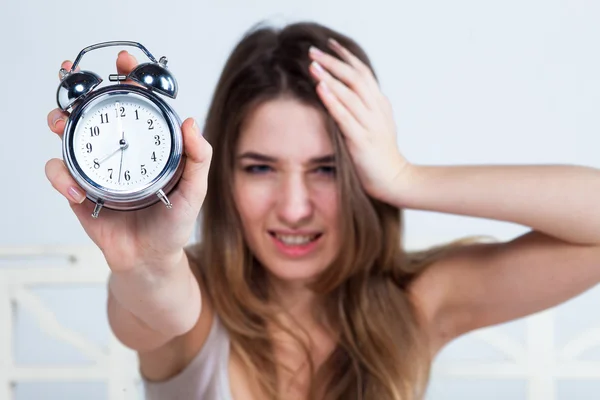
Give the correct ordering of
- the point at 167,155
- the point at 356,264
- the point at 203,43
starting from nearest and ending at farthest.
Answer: the point at 167,155 < the point at 356,264 < the point at 203,43

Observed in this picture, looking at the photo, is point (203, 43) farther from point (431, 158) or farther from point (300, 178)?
point (300, 178)

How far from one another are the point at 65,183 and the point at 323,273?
27.4 inches

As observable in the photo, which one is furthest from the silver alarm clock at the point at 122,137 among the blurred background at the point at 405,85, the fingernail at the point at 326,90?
the blurred background at the point at 405,85

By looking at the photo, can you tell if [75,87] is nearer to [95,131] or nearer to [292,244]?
[95,131]

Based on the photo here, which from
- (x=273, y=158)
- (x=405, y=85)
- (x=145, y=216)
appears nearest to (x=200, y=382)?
(x=273, y=158)

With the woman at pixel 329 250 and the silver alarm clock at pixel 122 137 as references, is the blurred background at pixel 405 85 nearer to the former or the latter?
the woman at pixel 329 250

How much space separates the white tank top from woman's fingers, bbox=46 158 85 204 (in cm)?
58

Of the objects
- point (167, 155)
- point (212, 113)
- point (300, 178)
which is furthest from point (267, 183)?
point (167, 155)

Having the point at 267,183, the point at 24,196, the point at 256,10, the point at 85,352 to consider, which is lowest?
the point at 85,352

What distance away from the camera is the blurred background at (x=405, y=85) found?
7.21ft

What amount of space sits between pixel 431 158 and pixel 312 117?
0.85 metres

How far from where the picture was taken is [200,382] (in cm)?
147

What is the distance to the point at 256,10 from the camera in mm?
2221

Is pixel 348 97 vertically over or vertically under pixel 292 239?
over
